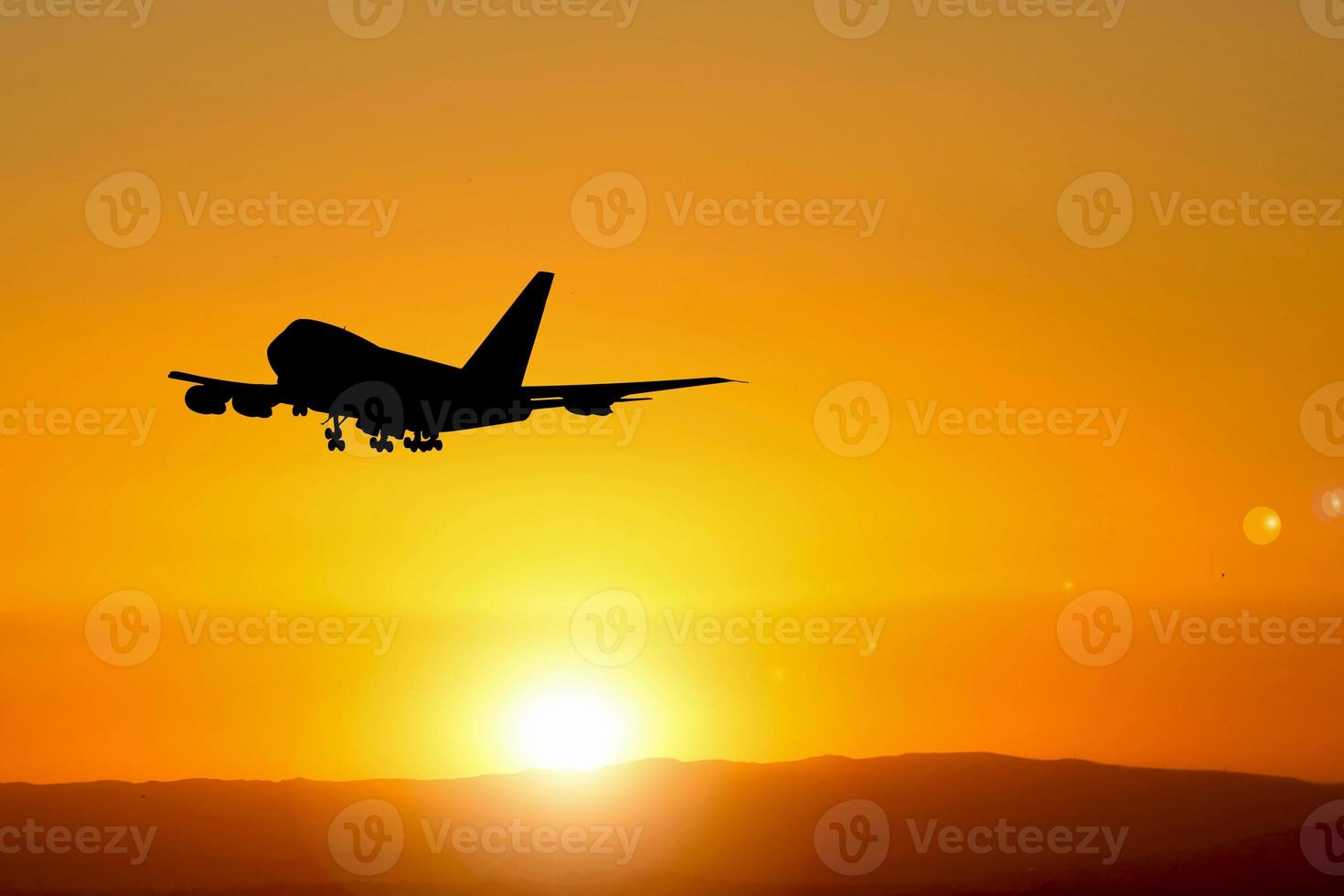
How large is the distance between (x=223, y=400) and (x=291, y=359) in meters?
4.13

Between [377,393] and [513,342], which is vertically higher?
[513,342]

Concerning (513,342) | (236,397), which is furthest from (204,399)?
(513,342)

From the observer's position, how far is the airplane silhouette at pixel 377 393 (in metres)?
75.8

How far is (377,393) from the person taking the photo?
7644 cm

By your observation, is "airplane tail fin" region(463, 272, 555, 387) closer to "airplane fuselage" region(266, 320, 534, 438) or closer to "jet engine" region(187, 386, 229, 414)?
"airplane fuselage" region(266, 320, 534, 438)

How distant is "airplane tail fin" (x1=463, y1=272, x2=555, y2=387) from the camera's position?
288 feet

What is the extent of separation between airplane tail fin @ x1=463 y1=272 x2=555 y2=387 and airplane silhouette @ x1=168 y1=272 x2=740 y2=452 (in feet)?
18.0

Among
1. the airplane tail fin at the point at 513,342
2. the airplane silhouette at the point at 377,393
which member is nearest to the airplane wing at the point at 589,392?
the airplane silhouette at the point at 377,393

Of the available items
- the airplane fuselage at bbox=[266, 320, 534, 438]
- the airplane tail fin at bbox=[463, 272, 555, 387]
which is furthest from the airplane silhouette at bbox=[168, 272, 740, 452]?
the airplane tail fin at bbox=[463, 272, 555, 387]

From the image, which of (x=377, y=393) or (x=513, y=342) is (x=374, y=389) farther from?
(x=513, y=342)

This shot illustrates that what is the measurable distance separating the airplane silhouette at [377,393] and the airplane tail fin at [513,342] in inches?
216

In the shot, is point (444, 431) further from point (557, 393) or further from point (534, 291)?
point (534, 291)

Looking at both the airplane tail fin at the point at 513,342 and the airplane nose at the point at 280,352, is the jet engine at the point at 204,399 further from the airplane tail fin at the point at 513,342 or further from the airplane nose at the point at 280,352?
the airplane tail fin at the point at 513,342

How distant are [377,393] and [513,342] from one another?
14.8 metres
